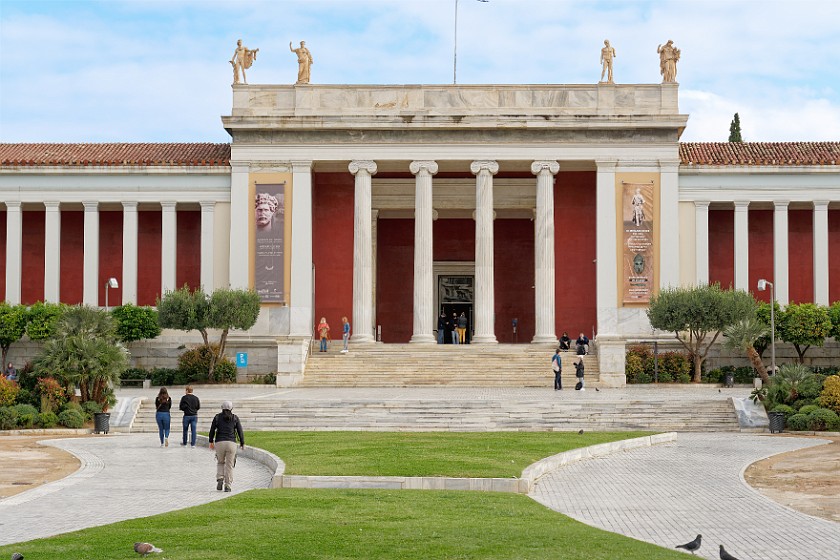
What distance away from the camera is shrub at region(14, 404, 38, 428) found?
30.3 m

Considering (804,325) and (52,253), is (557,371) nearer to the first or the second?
(804,325)

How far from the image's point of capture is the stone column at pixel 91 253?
46.4 meters

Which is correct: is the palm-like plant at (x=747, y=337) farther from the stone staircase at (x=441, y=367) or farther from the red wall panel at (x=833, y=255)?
the red wall panel at (x=833, y=255)

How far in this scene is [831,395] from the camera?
98.4ft

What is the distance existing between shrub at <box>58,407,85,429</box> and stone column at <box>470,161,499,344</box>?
59.4 ft

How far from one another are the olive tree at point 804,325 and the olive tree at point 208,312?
19443mm

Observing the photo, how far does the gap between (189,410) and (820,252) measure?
28913 mm

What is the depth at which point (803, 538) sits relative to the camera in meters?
14.0

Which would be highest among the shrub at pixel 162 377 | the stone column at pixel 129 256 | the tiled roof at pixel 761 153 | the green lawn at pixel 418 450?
the tiled roof at pixel 761 153

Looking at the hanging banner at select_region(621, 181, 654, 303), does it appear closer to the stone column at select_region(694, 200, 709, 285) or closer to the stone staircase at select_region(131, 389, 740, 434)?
the stone column at select_region(694, 200, 709, 285)

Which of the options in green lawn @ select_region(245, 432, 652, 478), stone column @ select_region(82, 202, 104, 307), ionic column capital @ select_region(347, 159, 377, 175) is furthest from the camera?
stone column @ select_region(82, 202, 104, 307)

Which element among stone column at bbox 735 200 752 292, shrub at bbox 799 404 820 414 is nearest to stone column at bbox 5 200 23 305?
stone column at bbox 735 200 752 292

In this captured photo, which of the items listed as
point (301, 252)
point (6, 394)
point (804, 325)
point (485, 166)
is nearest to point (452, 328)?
point (485, 166)

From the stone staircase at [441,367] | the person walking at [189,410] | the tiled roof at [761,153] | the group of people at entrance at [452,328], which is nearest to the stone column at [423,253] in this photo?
the stone staircase at [441,367]
